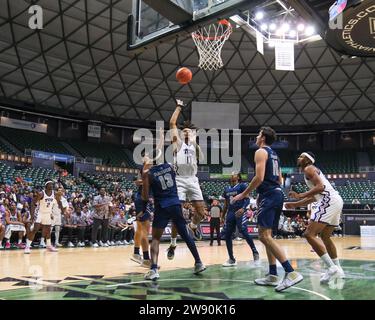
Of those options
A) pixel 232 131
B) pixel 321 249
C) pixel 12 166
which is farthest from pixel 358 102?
pixel 321 249

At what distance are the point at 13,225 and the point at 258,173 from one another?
1087 cm

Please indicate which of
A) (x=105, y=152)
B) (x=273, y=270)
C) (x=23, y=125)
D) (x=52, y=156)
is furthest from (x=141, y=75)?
(x=273, y=270)

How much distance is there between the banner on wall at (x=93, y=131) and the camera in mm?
36406

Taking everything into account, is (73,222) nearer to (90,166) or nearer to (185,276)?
(185,276)

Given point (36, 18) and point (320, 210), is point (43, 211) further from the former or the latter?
point (36, 18)

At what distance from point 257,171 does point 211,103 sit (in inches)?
1153

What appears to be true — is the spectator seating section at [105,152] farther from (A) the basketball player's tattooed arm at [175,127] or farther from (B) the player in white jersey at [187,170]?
(A) the basketball player's tattooed arm at [175,127]

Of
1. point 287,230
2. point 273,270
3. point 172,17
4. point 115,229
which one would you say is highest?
point 172,17

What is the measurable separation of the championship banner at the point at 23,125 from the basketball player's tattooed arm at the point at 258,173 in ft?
99.0

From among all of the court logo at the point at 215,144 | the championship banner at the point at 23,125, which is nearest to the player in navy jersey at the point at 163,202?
the court logo at the point at 215,144

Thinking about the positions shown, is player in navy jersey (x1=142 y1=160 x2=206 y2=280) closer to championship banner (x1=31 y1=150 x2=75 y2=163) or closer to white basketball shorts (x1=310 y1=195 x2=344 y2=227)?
white basketball shorts (x1=310 y1=195 x2=344 y2=227)

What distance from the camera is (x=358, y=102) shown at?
36.2 metres

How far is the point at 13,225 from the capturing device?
44.7 feet

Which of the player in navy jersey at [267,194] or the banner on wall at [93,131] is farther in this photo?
the banner on wall at [93,131]
